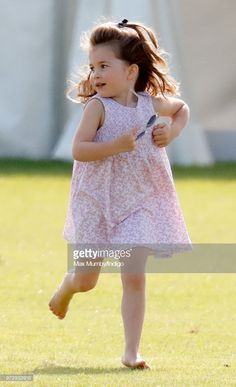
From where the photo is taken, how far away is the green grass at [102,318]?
578cm

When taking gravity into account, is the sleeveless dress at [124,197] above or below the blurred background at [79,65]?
above

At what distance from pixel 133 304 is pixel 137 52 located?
109cm

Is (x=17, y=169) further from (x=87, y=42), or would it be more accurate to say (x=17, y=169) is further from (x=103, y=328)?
(x=87, y=42)

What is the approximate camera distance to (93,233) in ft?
19.7

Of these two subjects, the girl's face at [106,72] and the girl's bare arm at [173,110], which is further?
the girl's bare arm at [173,110]

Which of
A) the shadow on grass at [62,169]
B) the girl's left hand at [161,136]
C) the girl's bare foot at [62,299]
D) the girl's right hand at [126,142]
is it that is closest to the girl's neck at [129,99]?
the girl's left hand at [161,136]

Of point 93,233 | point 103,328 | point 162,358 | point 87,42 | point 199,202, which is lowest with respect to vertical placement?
point 199,202

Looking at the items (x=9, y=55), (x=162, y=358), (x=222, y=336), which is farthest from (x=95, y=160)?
(x=9, y=55)

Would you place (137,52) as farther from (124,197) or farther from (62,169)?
(62,169)

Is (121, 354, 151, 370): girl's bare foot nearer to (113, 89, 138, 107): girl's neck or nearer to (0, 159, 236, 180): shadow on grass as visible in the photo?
(113, 89, 138, 107): girl's neck

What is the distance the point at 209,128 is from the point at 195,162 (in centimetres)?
168

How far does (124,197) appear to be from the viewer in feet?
19.7

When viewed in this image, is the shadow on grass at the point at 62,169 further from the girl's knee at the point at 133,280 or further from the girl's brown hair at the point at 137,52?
the girl's knee at the point at 133,280

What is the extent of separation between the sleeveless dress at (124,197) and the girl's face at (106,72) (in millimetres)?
59
